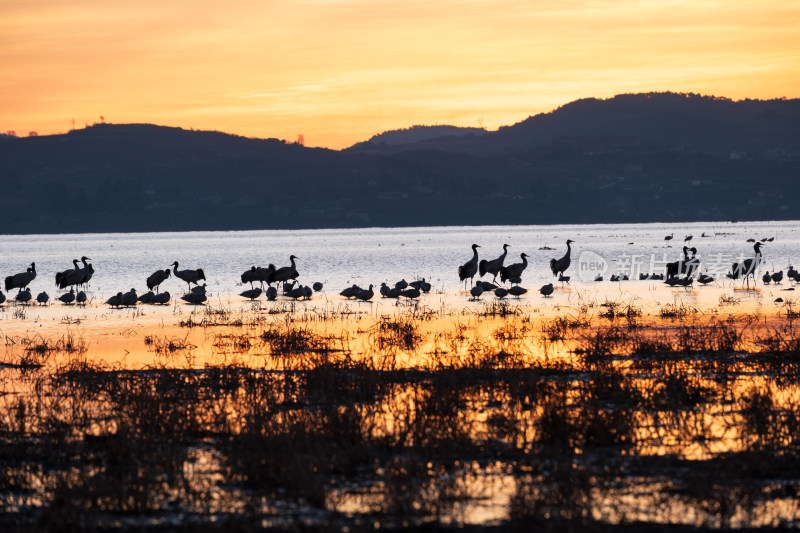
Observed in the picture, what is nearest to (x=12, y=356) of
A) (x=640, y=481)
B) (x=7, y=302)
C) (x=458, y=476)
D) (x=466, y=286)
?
(x=458, y=476)

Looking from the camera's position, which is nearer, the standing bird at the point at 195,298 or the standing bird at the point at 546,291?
the standing bird at the point at 195,298

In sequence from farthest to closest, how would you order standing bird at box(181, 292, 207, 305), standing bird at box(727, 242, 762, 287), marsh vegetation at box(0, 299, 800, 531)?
1. standing bird at box(727, 242, 762, 287)
2. standing bird at box(181, 292, 207, 305)
3. marsh vegetation at box(0, 299, 800, 531)

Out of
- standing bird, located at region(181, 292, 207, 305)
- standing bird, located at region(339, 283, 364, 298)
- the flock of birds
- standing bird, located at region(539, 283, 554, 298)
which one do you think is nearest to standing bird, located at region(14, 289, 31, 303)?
the flock of birds

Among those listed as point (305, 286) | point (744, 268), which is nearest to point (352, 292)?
point (305, 286)

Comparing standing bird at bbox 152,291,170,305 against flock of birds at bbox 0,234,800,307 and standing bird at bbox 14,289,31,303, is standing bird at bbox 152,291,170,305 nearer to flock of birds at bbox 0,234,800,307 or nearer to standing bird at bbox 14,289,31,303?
flock of birds at bbox 0,234,800,307

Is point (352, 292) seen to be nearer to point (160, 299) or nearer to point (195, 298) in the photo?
point (195, 298)

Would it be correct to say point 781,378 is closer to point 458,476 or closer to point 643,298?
point 458,476

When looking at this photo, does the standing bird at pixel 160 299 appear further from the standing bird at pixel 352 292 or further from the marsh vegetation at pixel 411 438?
the marsh vegetation at pixel 411 438

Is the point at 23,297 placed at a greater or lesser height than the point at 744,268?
lesser

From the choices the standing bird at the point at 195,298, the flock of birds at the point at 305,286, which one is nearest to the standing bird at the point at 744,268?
the flock of birds at the point at 305,286

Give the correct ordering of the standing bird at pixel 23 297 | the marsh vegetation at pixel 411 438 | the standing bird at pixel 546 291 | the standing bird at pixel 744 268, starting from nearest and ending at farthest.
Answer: the marsh vegetation at pixel 411 438 → the standing bird at pixel 546 291 → the standing bird at pixel 23 297 → the standing bird at pixel 744 268

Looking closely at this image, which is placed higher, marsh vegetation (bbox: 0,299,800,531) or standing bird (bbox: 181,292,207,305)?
marsh vegetation (bbox: 0,299,800,531)

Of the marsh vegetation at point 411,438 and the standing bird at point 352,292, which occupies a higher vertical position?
the marsh vegetation at point 411,438

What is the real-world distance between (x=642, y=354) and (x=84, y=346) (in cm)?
1100
